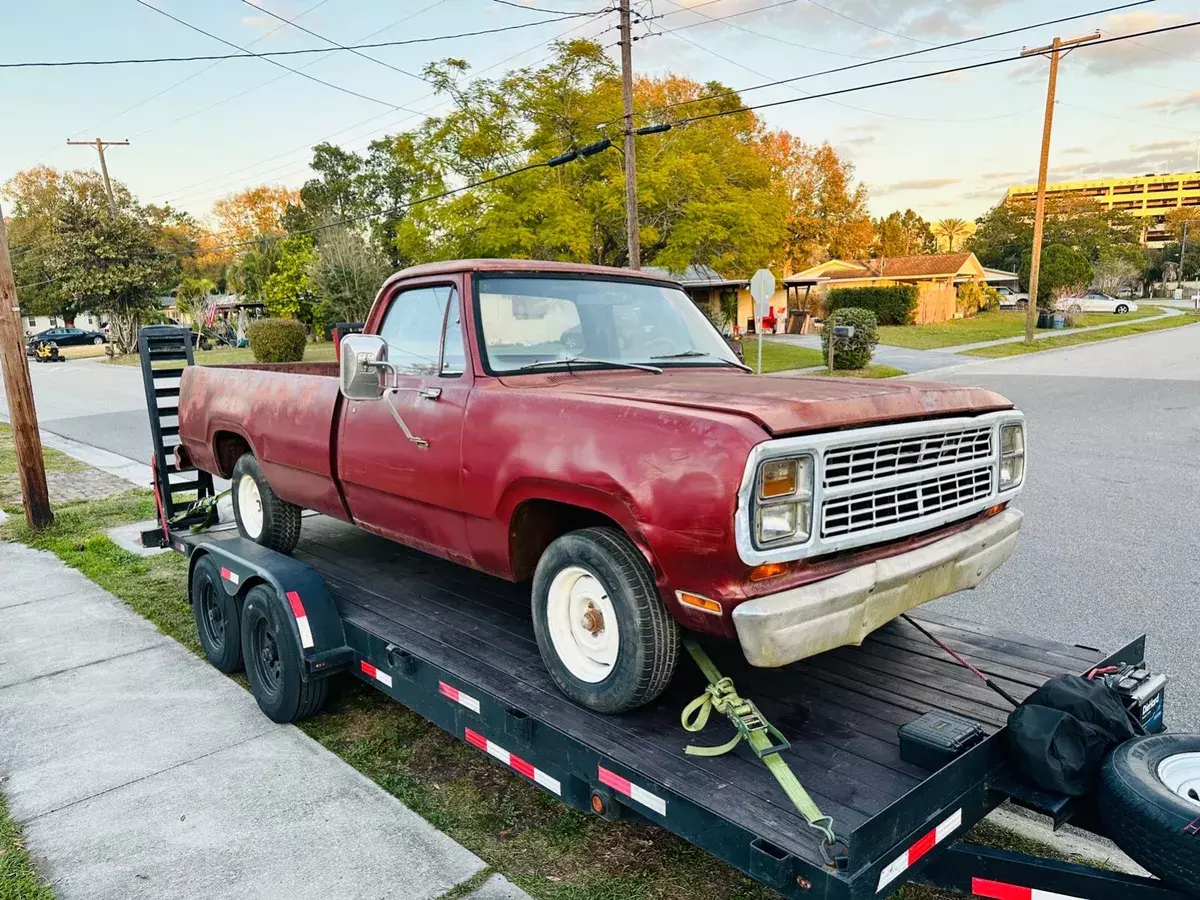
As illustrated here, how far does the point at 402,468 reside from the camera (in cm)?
377

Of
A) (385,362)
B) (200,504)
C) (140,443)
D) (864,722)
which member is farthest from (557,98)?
(864,722)

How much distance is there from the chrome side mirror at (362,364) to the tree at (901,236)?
74.4 meters

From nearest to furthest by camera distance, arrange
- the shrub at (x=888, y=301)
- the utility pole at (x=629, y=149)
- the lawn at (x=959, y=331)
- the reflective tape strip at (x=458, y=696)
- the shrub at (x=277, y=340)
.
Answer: the reflective tape strip at (x=458, y=696)
the utility pole at (x=629, y=149)
the shrub at (x=277, y=340)
the lawn at (x=959, y=331)
the shrub at (x=888, y=301)

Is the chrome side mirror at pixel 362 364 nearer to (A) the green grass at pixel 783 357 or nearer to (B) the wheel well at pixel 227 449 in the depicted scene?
(B) the wheel well at pixel 227 449

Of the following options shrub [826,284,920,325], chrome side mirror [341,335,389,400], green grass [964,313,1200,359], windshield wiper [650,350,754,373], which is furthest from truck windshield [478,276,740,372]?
shrub [826,284,920,325]

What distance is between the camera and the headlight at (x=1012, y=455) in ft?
11.3

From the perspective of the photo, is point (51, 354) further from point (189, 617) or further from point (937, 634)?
point (937, 634)

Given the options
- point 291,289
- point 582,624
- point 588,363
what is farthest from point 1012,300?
point 582,624

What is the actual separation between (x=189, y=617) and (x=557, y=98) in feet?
61.3

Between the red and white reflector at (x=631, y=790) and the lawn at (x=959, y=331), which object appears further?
the lawn at (x=959, y=331)

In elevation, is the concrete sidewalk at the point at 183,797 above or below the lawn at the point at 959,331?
above

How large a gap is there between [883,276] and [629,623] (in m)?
51.9

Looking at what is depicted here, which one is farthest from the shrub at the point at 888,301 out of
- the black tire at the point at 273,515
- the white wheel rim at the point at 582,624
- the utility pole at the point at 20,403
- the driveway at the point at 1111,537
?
the white wheel rim at the point at 582,624

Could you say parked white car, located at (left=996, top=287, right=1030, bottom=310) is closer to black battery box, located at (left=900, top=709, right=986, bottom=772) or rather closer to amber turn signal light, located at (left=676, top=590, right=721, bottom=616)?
black battery box, located at (left=900, top=709, right=986, bottom=772)
